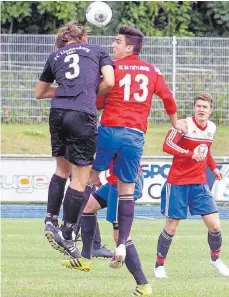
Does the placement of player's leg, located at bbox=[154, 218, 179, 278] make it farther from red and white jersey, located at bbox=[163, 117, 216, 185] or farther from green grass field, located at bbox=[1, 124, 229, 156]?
green grass field, located at bbox=[1, 124, 229, 156]

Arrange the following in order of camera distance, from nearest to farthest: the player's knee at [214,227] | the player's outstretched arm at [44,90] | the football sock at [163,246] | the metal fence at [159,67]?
the player's outstretched arm at [44,90], the football sock at [163,246], the player's knee at [214,227], the metal fence at [159,67]

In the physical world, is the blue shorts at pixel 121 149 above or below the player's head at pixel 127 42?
below

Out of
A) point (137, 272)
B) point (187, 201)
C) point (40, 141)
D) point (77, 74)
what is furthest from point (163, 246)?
point (40, 141)

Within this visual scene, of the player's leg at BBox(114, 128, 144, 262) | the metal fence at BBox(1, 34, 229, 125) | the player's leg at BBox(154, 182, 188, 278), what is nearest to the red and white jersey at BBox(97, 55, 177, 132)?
the player's leg at BBox(114, 128, 144, 262)

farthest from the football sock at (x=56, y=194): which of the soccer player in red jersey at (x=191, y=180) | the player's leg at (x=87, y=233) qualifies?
the soccer player in red jersey at (x=191, y=180)

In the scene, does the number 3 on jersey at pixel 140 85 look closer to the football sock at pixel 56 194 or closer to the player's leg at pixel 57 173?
the player's leg at pixel 57 173

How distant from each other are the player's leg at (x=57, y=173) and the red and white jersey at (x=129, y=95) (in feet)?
1.52

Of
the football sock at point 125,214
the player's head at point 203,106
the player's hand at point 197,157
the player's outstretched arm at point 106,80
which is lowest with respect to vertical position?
the football sock at point 125,214

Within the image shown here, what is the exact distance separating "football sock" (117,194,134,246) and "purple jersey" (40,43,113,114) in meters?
0.94

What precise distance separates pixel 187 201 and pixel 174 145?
68cm

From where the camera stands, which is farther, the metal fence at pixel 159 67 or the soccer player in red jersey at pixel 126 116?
the metal fence at pixel 159 67

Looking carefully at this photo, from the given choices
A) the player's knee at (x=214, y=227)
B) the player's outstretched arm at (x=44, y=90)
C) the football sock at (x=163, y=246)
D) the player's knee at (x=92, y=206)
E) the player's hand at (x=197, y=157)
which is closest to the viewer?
the player's outstretched arm at (x=44, y=90)

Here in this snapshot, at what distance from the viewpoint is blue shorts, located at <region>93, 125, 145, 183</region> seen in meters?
9.12

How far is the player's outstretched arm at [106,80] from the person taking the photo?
29.2 feet
